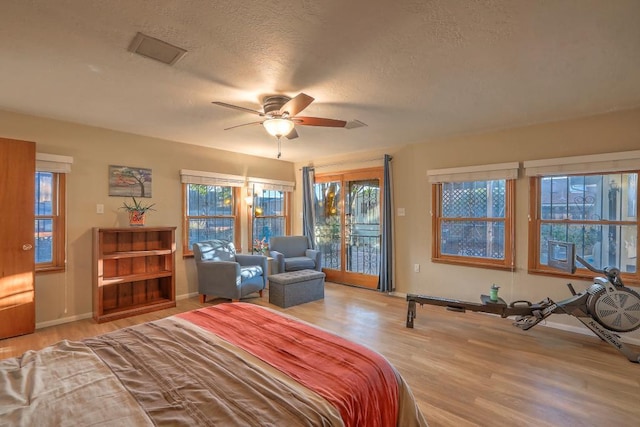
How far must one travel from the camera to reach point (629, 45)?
2025 millimetres

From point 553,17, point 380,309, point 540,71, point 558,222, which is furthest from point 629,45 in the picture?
point 380,309

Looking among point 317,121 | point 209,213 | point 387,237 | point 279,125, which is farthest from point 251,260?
point 317,121

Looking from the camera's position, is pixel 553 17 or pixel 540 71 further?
pixel 540 71

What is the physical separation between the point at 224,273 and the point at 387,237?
264cm

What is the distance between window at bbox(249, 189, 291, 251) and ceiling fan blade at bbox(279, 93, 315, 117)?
3.31m

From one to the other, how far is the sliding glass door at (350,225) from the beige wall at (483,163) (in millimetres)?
363

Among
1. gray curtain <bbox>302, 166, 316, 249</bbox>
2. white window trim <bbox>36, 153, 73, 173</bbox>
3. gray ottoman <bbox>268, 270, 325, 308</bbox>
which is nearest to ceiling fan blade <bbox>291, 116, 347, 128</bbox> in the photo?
gray ottoman <bbox>268, 270, 325, 308</bbox>

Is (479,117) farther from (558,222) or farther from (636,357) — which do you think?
(636,357)

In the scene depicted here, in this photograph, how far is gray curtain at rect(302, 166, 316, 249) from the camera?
20.1 ft

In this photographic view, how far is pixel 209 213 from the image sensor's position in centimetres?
528

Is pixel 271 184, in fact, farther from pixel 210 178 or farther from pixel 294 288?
pixel 294 288

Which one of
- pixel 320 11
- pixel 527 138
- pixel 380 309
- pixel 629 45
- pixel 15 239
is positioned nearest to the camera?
pixel 320 11

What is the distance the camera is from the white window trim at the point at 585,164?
3203mm

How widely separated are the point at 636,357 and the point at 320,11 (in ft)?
12.9
